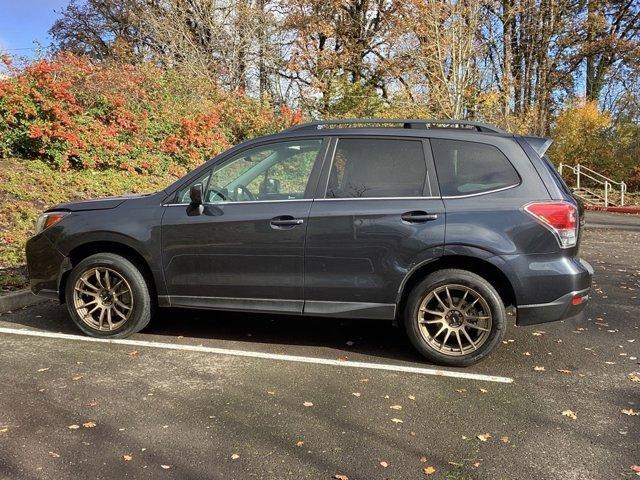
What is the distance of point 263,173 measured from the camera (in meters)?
4.77

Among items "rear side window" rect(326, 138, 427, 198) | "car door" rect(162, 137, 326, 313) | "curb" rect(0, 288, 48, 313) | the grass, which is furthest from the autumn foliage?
"rear side window" rect(326, 138, 427, 198)

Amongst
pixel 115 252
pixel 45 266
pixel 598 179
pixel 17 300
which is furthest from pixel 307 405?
pixel 598 179

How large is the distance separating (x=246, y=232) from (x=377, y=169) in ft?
3.86

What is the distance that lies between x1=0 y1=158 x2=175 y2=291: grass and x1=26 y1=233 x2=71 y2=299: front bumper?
1262mm

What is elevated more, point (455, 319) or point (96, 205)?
point (96, 205)

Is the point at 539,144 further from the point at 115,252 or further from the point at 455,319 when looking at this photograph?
the point at 115,252

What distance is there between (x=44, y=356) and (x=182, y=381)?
4.25 ft

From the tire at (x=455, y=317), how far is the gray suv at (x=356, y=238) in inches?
0.4

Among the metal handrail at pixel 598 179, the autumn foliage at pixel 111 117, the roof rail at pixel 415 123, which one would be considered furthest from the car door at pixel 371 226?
the metal handrail at pixel 598 179

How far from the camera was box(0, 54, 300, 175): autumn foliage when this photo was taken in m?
10.5

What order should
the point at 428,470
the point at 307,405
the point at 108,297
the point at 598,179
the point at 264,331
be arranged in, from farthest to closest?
the point at 598,179 < the point at 264,331 < the point at 108,297 < the point at 307,405 < the point at 428,470

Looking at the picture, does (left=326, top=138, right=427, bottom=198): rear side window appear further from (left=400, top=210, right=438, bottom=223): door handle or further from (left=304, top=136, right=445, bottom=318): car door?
(left=400, top=210, right=438, bottom=223): door handle

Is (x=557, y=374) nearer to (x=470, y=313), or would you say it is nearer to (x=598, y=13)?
(x=470, y=313)

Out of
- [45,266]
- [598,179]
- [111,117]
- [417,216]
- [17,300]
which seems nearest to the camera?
[417,216]
